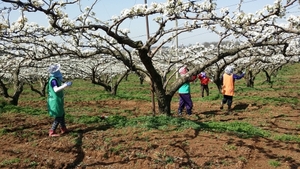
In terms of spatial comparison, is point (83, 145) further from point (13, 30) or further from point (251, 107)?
point (251, 107)

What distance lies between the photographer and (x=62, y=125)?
720cm

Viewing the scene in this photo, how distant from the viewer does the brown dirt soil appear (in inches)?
215

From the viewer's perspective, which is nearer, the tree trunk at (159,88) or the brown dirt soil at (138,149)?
the brown dirt soil at (138,149)

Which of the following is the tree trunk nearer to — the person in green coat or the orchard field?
the orchard field

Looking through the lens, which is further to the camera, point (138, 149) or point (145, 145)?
point (145, 145)

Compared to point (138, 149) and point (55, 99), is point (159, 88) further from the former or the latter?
point (138, 149)

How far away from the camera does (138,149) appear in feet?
19.4

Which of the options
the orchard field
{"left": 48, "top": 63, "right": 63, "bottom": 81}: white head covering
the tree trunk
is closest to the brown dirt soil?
the orchard field

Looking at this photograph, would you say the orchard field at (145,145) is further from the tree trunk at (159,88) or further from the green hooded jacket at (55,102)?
the tree trunk at (159,88)

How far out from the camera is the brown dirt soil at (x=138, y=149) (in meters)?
5.45

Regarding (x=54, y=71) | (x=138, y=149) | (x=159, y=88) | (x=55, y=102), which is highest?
(x=54, y=71)

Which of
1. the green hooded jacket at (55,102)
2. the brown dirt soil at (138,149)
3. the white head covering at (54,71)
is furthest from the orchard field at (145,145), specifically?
the white head covering at (54,71)

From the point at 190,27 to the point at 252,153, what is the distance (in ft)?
10.0

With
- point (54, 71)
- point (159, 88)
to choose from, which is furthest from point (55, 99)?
point (159, 88)
